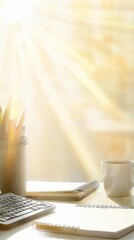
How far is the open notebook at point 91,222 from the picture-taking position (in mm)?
752

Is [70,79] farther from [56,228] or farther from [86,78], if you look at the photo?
[56,228]

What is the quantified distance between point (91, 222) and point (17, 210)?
6.2 inches

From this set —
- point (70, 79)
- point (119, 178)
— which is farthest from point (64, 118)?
point (119, 178)

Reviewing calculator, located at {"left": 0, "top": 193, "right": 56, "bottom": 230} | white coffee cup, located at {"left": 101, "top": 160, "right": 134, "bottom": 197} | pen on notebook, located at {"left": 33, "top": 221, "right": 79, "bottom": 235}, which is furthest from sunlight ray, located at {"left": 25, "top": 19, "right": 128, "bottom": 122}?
pen on notebook, located at {"left": 33, "top": 221, "right": 79, "bottom": 235}

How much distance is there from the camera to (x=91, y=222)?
31.6 inches

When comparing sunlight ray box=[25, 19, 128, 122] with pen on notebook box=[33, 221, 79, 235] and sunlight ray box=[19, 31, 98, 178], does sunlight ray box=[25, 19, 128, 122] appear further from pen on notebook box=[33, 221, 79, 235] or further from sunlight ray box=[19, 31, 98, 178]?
pen on notebook box=[33, 221, 79, 235]

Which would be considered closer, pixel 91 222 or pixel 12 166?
pixel 91 222

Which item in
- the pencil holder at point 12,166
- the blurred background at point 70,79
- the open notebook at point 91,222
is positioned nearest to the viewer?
the open notebook at point 91,222

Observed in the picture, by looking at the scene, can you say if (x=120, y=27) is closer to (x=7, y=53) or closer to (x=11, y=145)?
(x=7, y=53)

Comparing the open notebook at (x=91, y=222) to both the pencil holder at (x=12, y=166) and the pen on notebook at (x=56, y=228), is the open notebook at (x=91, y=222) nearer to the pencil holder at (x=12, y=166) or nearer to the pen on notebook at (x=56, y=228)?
the pen on notebook at (x=56, y=228)

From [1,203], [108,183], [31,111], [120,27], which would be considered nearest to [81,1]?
[120,27]

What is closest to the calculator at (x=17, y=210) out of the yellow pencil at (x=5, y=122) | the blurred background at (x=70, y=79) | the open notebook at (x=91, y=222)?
the open notebook at (x=91, y=222)

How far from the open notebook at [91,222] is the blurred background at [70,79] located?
3.95 ft

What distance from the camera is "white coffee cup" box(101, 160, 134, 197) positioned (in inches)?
43.4
